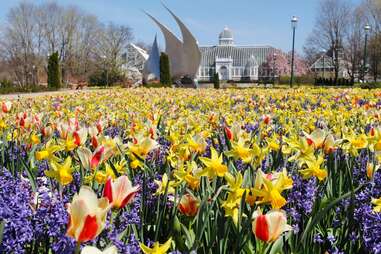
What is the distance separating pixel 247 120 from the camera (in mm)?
4672

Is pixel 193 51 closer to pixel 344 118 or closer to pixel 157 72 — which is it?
A: pixel 157 72

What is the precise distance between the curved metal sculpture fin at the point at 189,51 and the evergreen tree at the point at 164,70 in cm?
144

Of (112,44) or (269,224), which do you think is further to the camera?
(112,44)

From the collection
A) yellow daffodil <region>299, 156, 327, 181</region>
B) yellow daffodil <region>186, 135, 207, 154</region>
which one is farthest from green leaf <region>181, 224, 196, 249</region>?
yellow daffodil <region>186, 135, 207, 154</region>

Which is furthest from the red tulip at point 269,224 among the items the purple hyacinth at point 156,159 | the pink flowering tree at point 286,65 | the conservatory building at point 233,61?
the conservatory building at point 233,61

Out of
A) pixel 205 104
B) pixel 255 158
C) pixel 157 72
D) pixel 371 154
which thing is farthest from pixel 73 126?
pixel 157 72

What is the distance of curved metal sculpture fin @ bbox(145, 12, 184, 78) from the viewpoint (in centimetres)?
3481

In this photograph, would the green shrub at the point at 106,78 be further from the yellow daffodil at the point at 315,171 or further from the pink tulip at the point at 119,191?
the pink tulip at the point at 119,191

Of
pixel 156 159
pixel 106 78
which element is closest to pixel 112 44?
pixel 106 78

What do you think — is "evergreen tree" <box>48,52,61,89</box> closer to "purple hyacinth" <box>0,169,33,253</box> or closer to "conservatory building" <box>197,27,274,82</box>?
"purple hyacinth" <box>0,169,33,253</box>

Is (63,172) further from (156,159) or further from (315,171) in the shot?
(156,159)

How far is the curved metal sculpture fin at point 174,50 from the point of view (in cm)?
3481

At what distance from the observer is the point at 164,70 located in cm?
3494

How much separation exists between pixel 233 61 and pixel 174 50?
233 ft
